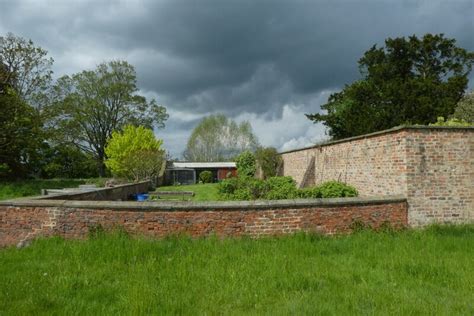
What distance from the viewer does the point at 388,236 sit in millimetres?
7098

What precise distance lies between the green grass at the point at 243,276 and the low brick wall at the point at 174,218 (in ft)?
1.10

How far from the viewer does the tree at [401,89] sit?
28.2 meters

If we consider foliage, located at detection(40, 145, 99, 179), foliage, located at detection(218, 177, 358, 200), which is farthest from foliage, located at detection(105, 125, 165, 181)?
foliage, located at detection(218, 177, 358, 200)

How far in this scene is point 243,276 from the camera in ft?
15.7

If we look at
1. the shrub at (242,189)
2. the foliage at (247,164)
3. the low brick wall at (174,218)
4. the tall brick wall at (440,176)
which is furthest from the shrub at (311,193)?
the foliage at (247,164)

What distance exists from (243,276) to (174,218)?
2.62m

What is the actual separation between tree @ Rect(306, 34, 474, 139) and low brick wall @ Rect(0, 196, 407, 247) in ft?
74.3

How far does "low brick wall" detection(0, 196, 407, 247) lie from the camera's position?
276 inches

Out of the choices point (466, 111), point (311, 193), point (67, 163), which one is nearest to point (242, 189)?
point (311, 193)

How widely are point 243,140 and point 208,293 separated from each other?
179ft

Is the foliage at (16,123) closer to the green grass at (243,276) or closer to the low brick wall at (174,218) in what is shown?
the low brick wall at (174,218)

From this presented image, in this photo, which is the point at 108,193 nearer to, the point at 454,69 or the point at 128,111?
the point at 454,69

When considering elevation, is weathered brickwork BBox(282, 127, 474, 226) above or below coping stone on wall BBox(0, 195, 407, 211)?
above

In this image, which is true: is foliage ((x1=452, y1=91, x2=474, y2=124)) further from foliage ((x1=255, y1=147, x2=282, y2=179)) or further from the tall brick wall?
the tall brick wall
